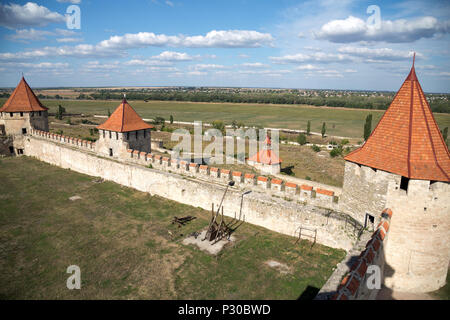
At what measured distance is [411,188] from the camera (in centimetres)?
732

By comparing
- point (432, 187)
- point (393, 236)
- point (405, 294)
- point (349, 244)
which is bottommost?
point (405, 294)

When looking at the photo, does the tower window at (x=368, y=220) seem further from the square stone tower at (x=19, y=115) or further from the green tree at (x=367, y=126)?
the green tree at (x=367, y=126)

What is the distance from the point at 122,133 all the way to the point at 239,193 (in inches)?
317

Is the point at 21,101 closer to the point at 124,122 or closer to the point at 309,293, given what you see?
the point at 124,122

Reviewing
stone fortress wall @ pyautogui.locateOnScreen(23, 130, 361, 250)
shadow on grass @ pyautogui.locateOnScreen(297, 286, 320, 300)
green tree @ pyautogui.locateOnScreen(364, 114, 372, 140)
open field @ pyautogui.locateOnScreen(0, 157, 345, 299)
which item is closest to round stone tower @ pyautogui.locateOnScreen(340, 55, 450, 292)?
stone fortress wall @ pyautogui.locateOnScreen(23, 130, 361, 250)

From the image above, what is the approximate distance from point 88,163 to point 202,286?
13.0 metres

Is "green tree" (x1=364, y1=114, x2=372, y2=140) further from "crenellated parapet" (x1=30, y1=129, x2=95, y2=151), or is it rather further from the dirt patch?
"crenellated parapet" (x1=30, y1=129, x2=95, y2=151)

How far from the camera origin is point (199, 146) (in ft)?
112

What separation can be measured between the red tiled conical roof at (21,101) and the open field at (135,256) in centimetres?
1094

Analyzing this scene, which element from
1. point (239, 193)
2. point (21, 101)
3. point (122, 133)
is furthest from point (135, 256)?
point (21, 101)

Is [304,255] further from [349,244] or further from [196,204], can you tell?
[196,204]
